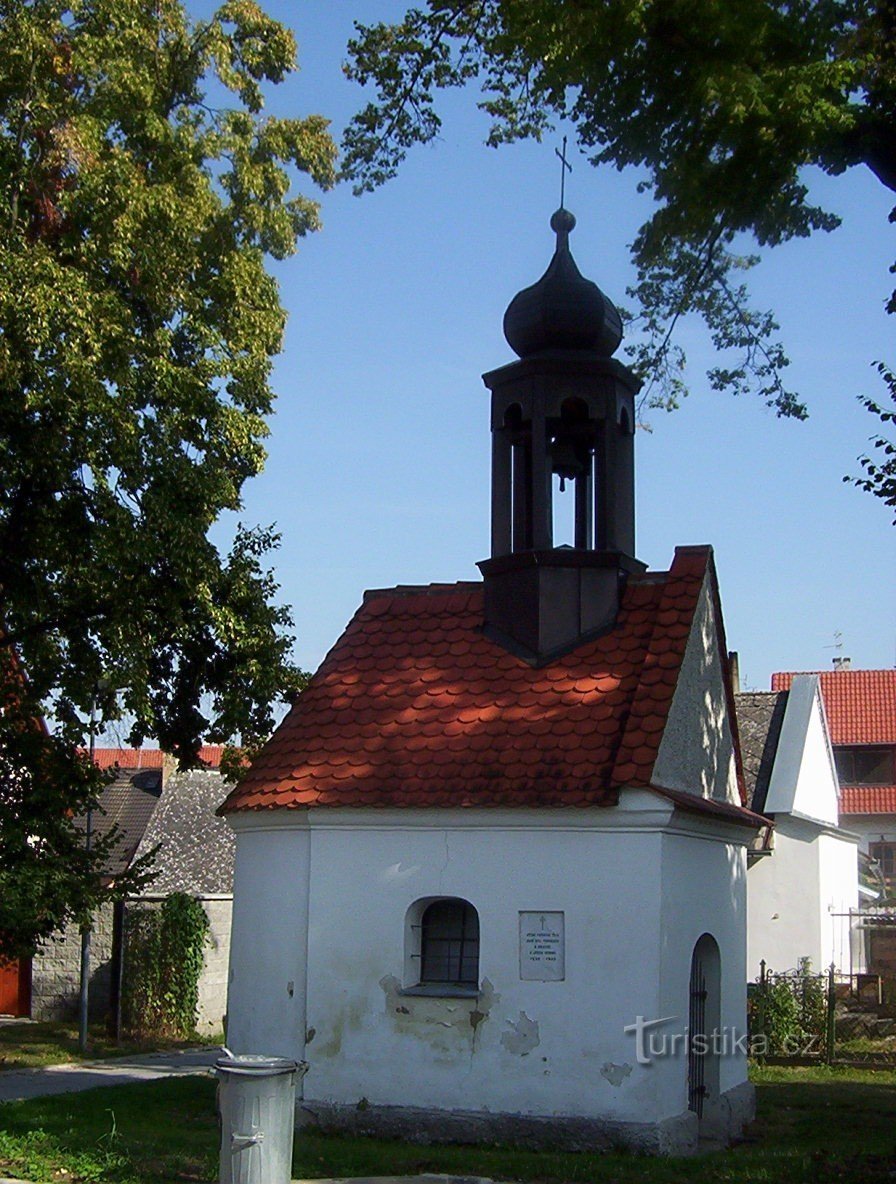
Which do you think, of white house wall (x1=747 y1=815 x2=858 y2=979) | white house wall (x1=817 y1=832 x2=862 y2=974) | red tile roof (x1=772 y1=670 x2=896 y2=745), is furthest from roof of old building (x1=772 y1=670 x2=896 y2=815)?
white house wall (x1=747 y1=815 x2=858 y2=979)

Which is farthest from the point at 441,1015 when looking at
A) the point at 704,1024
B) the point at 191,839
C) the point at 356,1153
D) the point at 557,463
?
the point at 191,839

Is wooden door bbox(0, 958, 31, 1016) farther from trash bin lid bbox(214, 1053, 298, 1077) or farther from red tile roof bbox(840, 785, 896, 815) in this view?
red tile roof bbox(840, 785, 896, 815)

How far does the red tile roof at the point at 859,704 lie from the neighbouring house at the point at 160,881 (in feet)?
62.2

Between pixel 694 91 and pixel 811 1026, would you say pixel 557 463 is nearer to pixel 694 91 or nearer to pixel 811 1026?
pixel 694 91

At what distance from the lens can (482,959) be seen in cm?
1338

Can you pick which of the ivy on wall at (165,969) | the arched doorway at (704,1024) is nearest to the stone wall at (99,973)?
the ivy on wall at (165,969)

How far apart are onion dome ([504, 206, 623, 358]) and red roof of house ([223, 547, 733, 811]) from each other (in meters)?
2.52

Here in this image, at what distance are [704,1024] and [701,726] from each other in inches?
122

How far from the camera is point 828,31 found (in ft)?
37.9

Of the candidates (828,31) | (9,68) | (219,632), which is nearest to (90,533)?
(219,632)

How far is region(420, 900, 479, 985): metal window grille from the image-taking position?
13.9 m

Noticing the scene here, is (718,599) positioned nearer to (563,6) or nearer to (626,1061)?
(626,1061)

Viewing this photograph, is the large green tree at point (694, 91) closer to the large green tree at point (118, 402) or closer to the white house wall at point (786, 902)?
the large green tree at point (118, 402)

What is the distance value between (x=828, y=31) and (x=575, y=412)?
5151 millimetres
